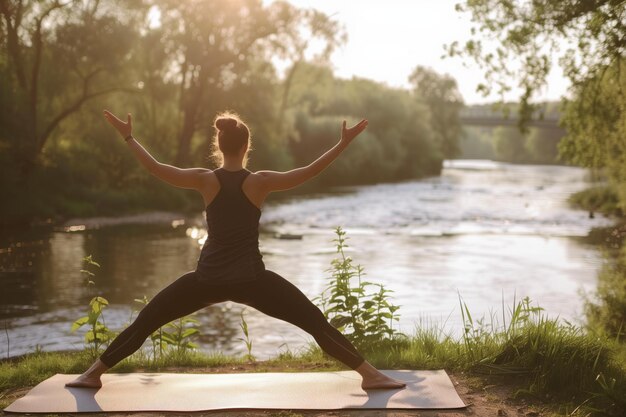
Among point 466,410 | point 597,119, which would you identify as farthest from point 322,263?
point 466,410

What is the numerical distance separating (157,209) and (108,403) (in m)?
29.0

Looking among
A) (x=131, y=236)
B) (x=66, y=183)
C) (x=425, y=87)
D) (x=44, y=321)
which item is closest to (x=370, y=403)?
(x=44, y=321)

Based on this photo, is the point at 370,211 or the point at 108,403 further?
the point at 370,211

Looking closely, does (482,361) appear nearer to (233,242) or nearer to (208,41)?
(233,242)

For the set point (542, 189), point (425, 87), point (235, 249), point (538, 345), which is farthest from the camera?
point (425, 87)

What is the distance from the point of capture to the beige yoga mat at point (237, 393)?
5027 millimetres

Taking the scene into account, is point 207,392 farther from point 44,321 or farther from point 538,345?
point 44,321

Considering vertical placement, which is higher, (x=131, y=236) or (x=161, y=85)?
(x=161, y=85)

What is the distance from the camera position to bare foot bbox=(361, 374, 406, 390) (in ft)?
17.6

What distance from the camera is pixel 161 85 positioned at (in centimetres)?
3900

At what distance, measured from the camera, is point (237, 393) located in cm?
534

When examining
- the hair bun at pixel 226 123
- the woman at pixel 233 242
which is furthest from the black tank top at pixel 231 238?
the hair bun at pixel 226 123

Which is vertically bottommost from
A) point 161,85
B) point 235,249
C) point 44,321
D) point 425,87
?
point 44,321

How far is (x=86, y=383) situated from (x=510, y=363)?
125 inches
